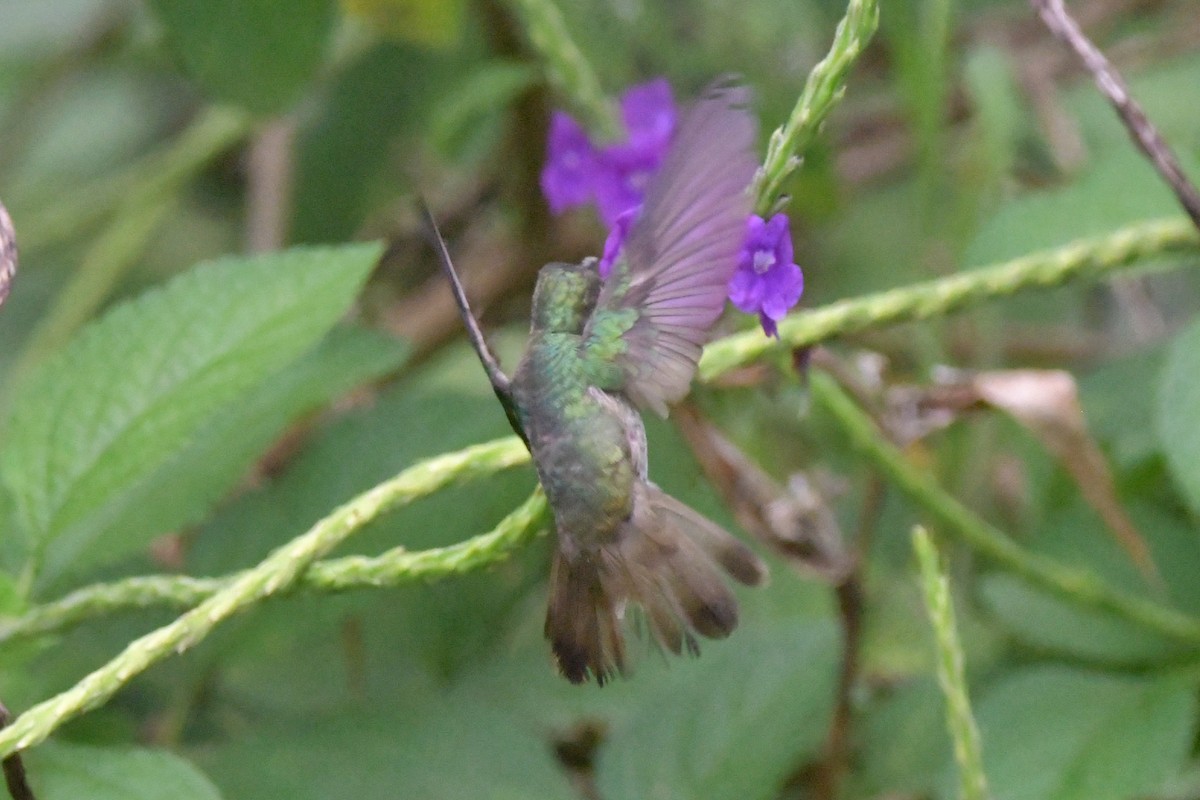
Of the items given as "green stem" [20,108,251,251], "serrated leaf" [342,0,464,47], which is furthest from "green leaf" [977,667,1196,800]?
"green stem" [20,108,251,251]

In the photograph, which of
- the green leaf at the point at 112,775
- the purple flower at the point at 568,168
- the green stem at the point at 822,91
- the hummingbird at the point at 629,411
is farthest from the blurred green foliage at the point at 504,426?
the green stem at the point at 822,91

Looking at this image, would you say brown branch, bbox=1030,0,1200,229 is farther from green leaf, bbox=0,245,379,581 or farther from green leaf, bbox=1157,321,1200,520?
green leaf, bbox=0,245,379,581

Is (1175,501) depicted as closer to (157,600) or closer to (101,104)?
(157,600)

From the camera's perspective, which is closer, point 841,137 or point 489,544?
point 489,544

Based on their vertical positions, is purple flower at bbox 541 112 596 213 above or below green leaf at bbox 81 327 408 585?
above

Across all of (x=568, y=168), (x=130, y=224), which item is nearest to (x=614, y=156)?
(x=568, y=168)

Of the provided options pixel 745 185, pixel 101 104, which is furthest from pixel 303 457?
pixel 101 104
